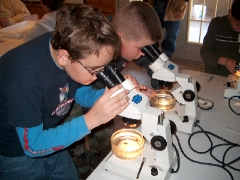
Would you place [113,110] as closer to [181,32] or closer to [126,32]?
[126,32]

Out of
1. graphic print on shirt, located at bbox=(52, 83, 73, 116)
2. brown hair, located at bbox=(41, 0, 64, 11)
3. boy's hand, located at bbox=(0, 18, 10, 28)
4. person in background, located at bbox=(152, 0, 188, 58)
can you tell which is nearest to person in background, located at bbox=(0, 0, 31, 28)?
boy's hand, located at bbox=(0, 18, 10, 28)

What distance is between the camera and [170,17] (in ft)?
10.9

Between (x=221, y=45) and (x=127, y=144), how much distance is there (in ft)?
4.94

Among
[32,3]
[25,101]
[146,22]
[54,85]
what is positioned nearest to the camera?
[25,101]

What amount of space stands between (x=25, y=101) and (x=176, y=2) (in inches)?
117

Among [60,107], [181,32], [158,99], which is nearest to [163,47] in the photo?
[181,32]

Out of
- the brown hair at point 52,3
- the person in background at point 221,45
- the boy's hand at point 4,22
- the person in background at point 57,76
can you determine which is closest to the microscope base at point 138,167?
the person in background at point 57,76

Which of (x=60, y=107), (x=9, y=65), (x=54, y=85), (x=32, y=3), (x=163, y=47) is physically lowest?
(x=163, y=47)

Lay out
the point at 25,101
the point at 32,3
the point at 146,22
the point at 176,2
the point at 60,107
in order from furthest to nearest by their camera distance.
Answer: the point at 32,3 < the point at 176,2 < the point at 146,22 < the point at 60,107 < the point at 25,101

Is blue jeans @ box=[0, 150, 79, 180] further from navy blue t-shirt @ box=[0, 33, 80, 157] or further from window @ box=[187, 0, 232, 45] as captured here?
window @ box=[187, 0, 232, 45]

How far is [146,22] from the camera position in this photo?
3.70ft

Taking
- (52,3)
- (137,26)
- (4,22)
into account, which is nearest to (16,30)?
(4,22)

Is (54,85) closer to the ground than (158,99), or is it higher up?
higher up

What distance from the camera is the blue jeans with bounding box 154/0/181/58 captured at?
344 cm
